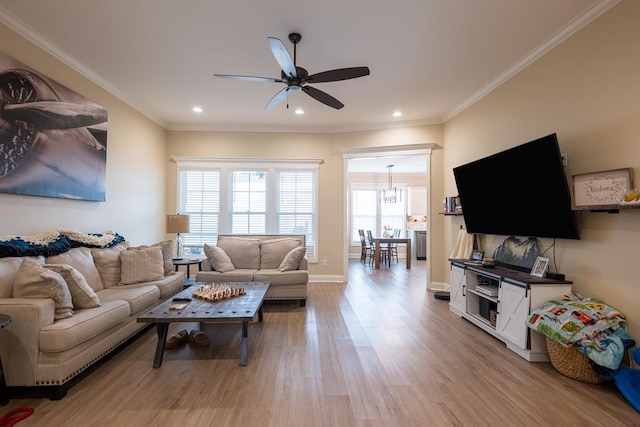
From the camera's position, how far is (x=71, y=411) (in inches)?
74.7

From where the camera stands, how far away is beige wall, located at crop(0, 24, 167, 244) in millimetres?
2820

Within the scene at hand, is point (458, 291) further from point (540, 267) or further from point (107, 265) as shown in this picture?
point (107, 265)

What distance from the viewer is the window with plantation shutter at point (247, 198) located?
18.9 ft

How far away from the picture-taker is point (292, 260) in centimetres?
429

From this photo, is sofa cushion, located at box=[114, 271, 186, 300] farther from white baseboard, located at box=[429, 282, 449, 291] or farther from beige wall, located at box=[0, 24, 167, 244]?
white baseboard, located at box=[429, 282, 449, 291]

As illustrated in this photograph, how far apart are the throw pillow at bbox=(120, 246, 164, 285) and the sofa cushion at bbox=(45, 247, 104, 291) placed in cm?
26

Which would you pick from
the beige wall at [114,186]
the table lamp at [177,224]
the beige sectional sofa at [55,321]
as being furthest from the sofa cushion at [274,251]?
the beige wall at [114,186]

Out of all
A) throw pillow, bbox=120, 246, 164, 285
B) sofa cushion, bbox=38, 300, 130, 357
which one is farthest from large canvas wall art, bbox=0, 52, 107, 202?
sofa cushion, bbox=38, 300, 130, 357

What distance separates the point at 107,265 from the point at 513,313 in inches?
174

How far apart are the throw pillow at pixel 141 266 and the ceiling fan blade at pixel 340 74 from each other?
2.86 metres

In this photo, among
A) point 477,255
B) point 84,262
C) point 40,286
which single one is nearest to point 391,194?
point 477,255

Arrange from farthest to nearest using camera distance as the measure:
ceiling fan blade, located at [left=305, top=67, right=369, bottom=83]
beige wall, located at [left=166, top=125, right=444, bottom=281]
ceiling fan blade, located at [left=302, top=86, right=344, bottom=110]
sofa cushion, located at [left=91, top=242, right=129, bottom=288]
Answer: beige wall, located at [left=166, top=125, right=444, bottom=281], sofa cushion, located at [left=91, top=242, right=129, bottom=288], ceiling fan blade, located at [left=302, top=86, right=344, bottom=110], ceiling fan blade, located at [left=305, top=67, right=369, bottom=83]

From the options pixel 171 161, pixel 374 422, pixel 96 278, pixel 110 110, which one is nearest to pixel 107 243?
pixel 96 278

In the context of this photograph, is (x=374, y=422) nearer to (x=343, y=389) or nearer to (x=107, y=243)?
(x=343, y=389)
